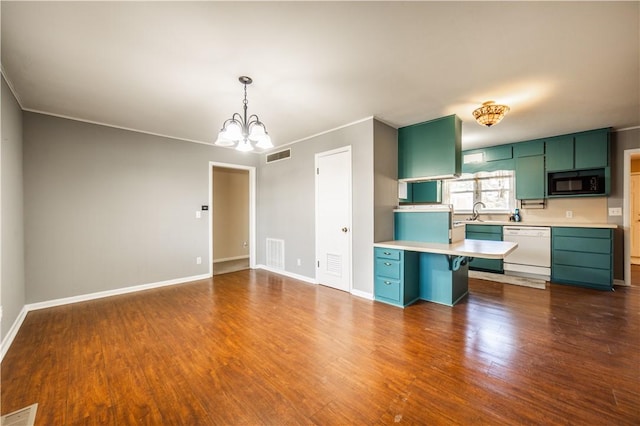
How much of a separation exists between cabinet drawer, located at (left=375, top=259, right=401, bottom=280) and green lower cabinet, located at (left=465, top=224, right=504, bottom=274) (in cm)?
267

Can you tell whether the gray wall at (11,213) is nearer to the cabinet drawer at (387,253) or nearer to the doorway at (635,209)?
the cabinet drawer at (387,253)

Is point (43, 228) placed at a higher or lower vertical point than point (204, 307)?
higher

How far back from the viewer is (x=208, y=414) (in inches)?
→ 61.7

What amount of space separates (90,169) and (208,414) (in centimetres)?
389

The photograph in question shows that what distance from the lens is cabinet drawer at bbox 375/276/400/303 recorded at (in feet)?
10.8

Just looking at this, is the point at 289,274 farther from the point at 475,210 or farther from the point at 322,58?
the point at 475,210

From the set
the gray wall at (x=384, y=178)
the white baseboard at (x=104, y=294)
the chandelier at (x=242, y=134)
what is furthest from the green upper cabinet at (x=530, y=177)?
the white baseboard at (x=104, y=294)

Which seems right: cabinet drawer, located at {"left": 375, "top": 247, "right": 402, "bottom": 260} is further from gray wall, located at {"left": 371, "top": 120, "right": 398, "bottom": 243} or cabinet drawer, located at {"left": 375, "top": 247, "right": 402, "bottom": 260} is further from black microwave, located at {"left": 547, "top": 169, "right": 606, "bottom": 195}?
black microwave, located at {"left": 547, "top": 169, "right": 606, "bottom": 195}

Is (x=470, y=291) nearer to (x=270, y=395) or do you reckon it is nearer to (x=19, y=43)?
(x=270, y=395)

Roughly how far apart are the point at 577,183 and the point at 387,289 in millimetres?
3957

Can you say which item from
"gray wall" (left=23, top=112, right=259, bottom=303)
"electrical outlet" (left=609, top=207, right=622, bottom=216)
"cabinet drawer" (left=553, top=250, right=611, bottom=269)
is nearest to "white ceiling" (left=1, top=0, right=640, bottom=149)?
"gray wall" (left=23, top=112, right=259, bottom=303)

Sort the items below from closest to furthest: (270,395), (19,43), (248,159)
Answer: (270,395) < (19,43) < (248,159)

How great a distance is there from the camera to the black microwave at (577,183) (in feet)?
13.9

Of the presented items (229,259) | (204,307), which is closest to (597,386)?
(204,307)
